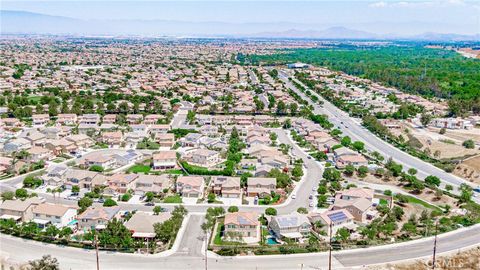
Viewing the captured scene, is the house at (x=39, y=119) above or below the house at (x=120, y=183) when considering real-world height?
above

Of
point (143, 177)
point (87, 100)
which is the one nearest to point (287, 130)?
point (143, 177)

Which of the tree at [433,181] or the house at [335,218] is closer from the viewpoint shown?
the house at [335,218]

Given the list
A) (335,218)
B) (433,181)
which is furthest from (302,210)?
(433,181)

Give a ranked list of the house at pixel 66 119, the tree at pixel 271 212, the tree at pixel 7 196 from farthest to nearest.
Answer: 1. the house at pixel 66 119
2. the tree at pixel 7 196
3. the tree at pixel 271 212

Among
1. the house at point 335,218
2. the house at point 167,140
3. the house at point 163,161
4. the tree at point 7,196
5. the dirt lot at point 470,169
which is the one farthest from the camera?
the house at point 167,140

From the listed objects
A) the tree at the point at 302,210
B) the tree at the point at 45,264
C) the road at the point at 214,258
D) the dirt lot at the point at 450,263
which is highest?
the tree at the point at 45,264

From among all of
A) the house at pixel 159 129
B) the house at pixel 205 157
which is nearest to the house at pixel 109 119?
the house at pixel 159 129

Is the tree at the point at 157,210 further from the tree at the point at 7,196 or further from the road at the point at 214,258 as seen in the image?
the tree at the point at 7,196
